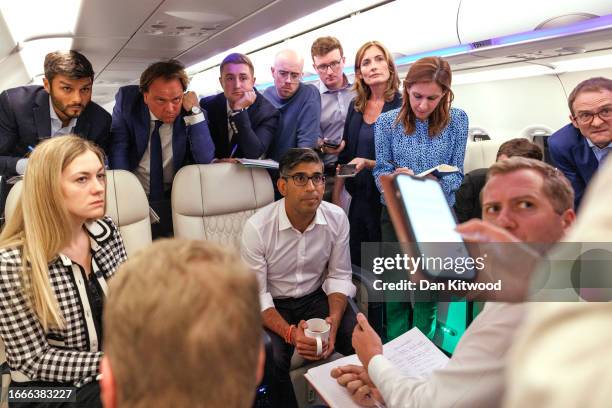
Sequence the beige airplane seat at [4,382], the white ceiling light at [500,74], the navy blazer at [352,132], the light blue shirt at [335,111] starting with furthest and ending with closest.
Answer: the white ceiling light at [500,74], the light blue shirt at [335,111], the navy blazer at [352,132], the beige airplane seat at [4,382]

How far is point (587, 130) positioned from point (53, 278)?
1.77 metres

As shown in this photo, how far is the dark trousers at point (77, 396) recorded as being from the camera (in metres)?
1.43

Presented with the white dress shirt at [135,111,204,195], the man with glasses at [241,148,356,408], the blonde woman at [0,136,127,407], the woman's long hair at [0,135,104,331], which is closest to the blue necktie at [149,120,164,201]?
the white dress shirt at [135,111,204,195]

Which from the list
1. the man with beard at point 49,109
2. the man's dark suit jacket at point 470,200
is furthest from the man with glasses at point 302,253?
the man's dark suit jacket at point 470,200

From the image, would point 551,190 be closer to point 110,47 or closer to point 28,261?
point 28,261

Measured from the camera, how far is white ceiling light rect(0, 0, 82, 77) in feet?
7.88

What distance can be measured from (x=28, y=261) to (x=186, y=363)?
1163mm

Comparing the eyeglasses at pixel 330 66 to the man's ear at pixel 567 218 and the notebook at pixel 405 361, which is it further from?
the man's ear at pixel 567 218

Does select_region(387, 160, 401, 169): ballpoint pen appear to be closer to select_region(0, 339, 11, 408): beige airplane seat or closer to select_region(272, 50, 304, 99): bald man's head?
select_region(0, 339, 11, 408): beige airplane seat

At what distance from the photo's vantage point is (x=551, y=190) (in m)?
0.60

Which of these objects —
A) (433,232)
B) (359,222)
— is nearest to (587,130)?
(433,232)

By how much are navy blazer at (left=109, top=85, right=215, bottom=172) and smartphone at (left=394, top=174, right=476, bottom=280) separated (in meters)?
2.02

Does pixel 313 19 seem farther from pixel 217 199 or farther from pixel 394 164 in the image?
pixel 394 164

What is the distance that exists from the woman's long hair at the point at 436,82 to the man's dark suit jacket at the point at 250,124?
1445mm
